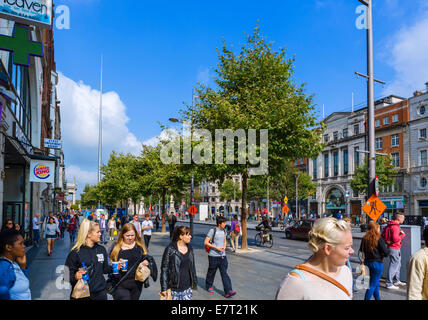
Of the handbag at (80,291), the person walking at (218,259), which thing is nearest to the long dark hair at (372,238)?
the person walking at (218,259)

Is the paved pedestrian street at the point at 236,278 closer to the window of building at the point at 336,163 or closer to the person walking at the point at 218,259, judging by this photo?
the person walking at the point at 218,259

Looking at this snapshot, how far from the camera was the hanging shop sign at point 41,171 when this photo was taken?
14586mm

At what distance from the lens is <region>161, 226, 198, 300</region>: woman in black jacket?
15.7 feet

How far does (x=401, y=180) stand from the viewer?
4506cm

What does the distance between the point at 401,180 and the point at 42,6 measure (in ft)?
155

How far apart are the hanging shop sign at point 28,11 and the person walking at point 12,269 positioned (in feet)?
20.6

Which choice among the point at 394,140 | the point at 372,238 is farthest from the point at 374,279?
the point at 394,140

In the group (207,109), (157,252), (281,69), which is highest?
(281,69)

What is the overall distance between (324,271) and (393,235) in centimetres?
710

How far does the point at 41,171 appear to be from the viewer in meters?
14.8

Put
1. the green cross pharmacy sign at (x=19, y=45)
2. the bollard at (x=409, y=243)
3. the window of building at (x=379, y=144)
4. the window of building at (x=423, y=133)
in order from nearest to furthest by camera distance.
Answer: the green cross pharmacy sign at (x=19, y=45) < the bollard at (x=409, y=243) < the window of building at (x=423, y=133) < the window of building at (x=379, y=144)
